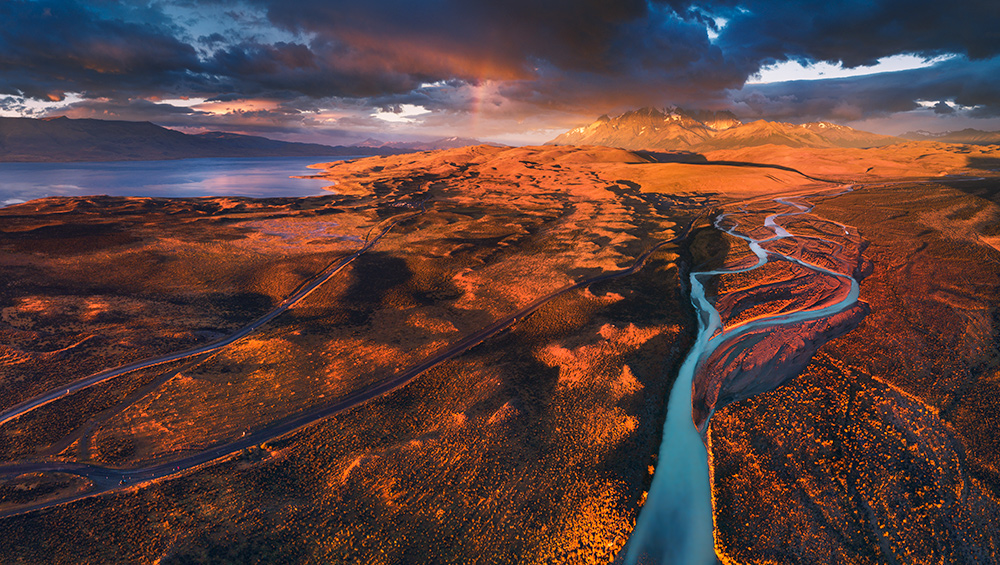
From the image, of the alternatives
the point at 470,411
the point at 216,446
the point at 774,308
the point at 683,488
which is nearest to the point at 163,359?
the point at 216,446

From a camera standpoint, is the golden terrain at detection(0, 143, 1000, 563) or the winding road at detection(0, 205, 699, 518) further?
the winding road at detection(0, 205, 699, 518)

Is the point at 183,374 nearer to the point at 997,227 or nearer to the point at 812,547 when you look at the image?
the point at 812,547

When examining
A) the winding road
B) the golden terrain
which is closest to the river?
the golden terrain

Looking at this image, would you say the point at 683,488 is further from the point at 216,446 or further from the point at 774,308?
the point at 216,446

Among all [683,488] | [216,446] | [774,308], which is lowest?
[683,488]

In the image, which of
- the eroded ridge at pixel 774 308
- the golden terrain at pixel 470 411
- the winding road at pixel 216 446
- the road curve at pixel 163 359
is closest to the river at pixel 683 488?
the eroded ridge at pixel 774 308

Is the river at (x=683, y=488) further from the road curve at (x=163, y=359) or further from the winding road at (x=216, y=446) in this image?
the road curve at (x=163, y=359)

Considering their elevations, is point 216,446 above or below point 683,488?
above

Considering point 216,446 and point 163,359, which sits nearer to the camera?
point 216,446

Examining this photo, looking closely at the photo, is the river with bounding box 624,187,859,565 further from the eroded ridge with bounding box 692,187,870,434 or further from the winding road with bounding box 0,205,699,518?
the winding road with bounding box 0,205,699,518
